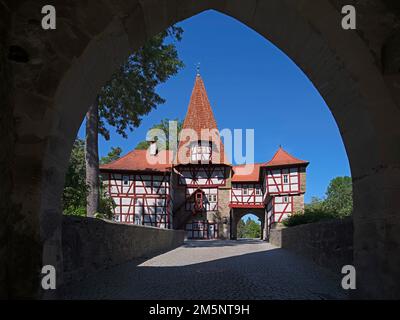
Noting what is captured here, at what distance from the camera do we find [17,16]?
2299 mm

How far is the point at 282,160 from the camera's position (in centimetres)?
2575

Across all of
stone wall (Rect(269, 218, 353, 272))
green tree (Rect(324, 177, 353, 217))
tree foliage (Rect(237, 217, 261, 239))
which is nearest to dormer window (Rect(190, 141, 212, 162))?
stone wall (Rect(269, 218, 353, 272))

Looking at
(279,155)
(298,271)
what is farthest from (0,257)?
(279,155)

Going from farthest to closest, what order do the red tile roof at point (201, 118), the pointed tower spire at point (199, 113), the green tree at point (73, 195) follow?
the pointed tower spire at point (199, 113), the red tile roof at point (201, 118), the green tree at point (73, 195)

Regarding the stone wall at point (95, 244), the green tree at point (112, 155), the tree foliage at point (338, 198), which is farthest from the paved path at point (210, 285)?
the green tree at point (112, 155)

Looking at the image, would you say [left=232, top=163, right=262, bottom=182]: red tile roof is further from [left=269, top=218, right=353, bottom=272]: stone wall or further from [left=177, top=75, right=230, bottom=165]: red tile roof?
[left=269, top=218, right=353, bottom=272]: stone wall

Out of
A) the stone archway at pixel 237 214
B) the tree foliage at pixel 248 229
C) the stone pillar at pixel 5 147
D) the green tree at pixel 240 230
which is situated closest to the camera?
the stone pillar at pixel 5 147

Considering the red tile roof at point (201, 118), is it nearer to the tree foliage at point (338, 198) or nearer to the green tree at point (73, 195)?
the tree foliage at point (338, 198)

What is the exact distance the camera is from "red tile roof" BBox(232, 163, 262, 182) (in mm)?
28400

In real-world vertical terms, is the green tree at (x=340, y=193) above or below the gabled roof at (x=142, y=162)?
below

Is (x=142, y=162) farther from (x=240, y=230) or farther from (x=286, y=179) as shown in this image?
(x=240, y=230)

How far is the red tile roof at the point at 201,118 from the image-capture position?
28.6 m

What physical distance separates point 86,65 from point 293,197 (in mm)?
24046
